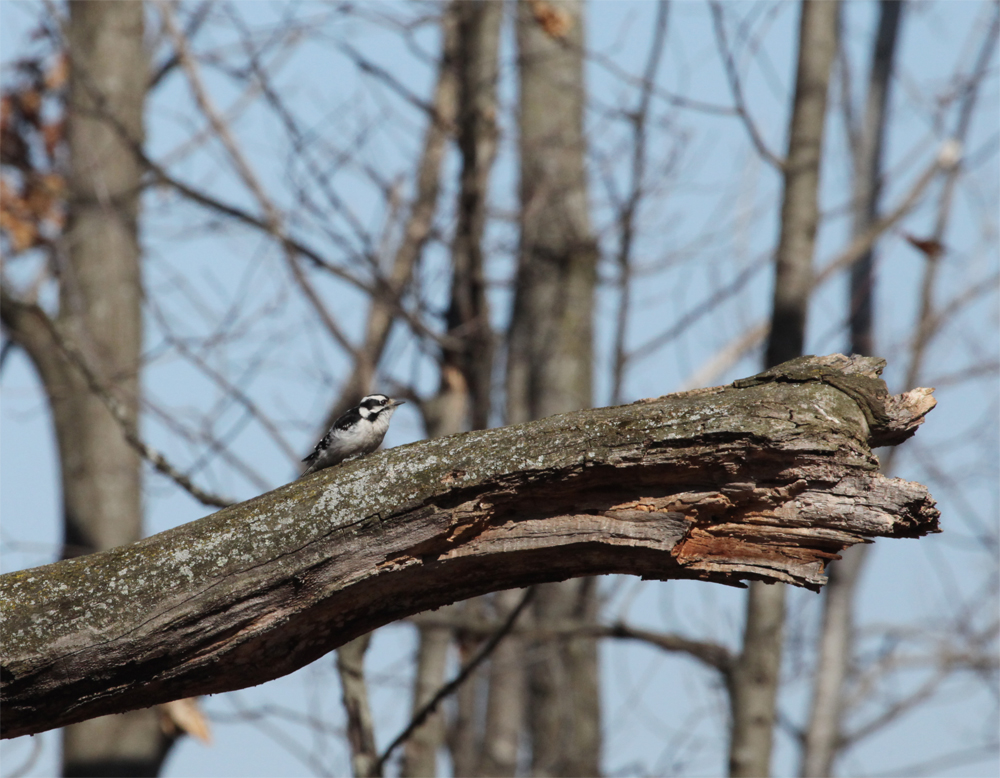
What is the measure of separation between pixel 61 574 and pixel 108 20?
739 cm

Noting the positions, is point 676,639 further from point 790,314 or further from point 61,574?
point 61,574

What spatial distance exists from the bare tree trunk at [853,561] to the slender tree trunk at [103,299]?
19.9 ft

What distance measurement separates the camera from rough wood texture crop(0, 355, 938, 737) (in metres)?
3.32

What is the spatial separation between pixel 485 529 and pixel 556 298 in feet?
17.7

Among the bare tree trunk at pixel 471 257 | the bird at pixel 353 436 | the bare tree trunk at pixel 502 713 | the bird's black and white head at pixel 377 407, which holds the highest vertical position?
the bare tree trunk at pixel 471 257

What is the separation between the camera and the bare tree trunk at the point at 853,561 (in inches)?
425

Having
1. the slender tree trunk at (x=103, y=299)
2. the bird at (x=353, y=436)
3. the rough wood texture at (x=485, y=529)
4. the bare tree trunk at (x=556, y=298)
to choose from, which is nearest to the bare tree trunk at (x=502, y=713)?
the bare tree trunk at (x=556, y=298)

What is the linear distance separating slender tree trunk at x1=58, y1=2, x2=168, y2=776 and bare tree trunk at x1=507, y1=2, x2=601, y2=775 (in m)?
2.99

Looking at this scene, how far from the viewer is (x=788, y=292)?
7.02 meters

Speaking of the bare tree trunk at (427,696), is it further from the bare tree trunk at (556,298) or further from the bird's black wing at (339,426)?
the bird's black wing at (339,426)

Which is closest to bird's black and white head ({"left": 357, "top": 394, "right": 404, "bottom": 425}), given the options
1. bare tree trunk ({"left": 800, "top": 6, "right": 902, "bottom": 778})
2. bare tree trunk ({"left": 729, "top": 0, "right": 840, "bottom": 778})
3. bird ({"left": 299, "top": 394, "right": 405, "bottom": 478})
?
bird ({"left": 299, "top": 394, "right": 405, "bottom": 478})

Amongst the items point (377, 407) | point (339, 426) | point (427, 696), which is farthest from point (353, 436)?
point (427, 696)

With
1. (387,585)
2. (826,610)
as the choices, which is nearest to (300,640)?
(387,585)

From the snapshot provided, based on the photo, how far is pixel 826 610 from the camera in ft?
38.7
